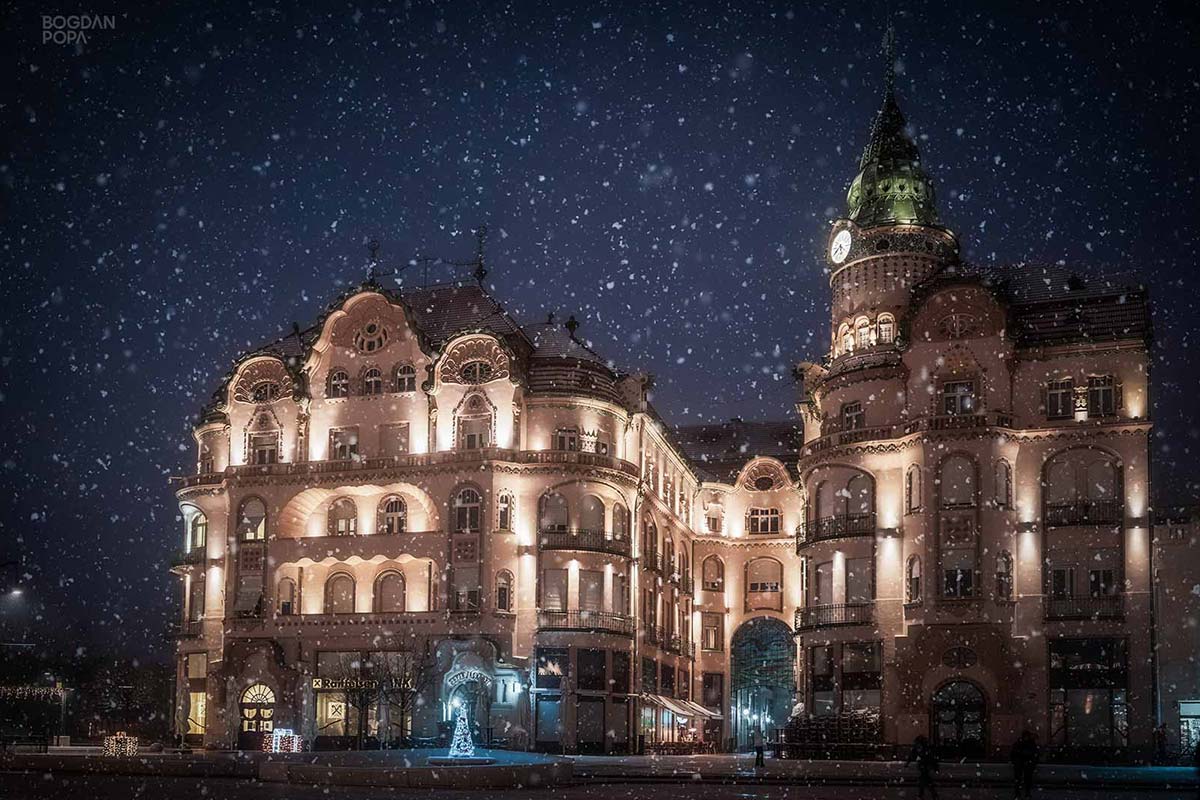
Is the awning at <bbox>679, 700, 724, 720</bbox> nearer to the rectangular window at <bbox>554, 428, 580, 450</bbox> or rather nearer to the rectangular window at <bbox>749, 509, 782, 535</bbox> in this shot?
the rectangular window at <bbox>749, 509, 782, 535</bbox>

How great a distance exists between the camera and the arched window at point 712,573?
85.1 meters

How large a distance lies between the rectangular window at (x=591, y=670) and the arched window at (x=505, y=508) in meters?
6.43

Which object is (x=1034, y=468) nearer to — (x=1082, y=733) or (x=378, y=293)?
(x=1082, y=733)

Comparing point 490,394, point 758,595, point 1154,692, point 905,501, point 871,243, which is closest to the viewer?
point 1154,692

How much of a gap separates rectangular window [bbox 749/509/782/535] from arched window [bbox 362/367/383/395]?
24689mm

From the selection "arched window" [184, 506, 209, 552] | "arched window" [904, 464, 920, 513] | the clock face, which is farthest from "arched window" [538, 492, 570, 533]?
the clock face

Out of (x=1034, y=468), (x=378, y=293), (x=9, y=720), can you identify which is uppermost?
(x=378, y=293)

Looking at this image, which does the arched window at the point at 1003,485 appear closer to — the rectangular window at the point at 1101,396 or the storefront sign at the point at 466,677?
the rectangular window at the point at 1101,396

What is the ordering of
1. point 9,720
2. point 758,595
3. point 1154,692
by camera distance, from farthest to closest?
point 9,720 < point 758,595 < point 1154,692

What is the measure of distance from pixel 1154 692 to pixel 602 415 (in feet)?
87.0

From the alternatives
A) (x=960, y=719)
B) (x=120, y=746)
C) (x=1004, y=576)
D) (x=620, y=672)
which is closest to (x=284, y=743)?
(x=120, y=746)

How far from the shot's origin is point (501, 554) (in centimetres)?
6744

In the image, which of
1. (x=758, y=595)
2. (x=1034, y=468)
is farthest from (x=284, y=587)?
(x=1034, y=468)

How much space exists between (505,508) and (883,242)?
72.7 ft
